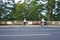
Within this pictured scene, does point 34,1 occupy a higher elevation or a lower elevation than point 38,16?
higher

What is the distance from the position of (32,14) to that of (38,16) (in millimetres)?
718

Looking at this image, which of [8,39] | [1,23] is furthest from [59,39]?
[1,23]

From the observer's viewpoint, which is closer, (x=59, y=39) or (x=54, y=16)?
(x=59, y=39)

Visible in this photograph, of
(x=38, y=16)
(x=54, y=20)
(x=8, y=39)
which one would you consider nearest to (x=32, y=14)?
(x=38, y=16)

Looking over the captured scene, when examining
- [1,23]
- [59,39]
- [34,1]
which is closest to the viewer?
[59,39]

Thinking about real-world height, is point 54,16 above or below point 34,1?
below

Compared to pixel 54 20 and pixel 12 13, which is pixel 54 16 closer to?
pixel 54 20

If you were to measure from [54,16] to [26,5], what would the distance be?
3.26 metres

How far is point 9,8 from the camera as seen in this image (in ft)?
86.7

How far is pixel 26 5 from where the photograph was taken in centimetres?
2598

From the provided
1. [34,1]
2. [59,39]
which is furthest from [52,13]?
[59,39]

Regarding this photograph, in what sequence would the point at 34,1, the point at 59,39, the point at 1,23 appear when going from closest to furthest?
the point at 59,39 → the point at 1,23 → the point at 34,1

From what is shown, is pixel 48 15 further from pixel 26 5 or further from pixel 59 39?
pixel 59 39

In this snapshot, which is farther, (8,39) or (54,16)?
(54,16)
